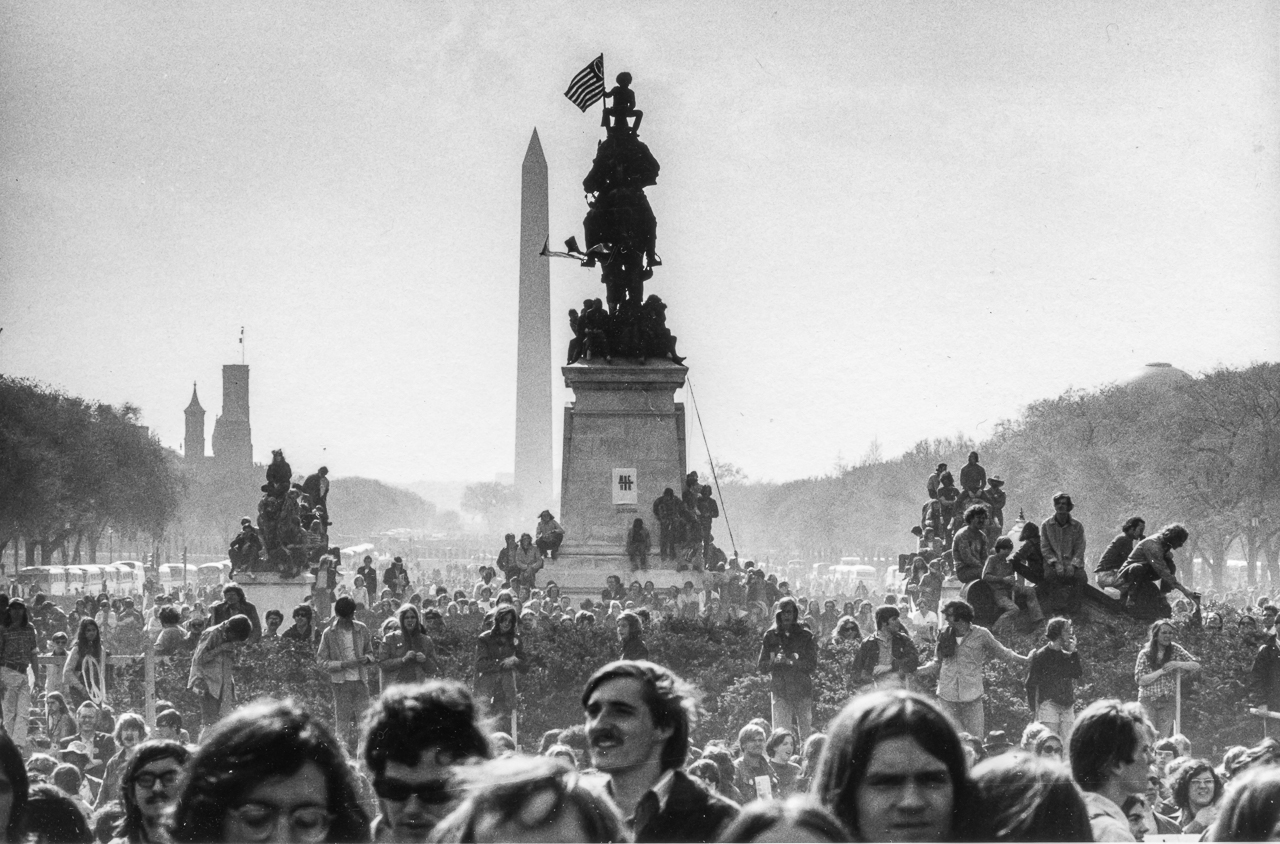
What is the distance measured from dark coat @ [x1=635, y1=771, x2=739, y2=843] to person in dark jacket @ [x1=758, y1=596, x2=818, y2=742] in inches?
374

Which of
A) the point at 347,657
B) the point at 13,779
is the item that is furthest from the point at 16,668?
the point at 13,779

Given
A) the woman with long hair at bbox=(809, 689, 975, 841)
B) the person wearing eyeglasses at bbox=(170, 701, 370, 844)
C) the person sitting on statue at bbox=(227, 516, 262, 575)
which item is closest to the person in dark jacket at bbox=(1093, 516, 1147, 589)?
the woman with long hair at bbox=(809, 689, 975, 841)

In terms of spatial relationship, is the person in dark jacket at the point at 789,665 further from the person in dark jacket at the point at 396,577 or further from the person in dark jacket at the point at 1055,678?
the person in dark jacket at the point at 396,577

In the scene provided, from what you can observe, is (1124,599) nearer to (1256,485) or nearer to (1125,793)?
(1125,793)

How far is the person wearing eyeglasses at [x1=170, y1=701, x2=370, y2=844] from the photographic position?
4.52 metres

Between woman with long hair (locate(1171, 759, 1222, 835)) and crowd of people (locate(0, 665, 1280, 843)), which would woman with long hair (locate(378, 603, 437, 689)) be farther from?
crowd of people (locate(0, 665, 1280, 843))

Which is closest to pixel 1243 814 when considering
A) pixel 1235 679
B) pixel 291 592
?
pixel 1235 679

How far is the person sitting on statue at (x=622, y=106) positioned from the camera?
32875 mm

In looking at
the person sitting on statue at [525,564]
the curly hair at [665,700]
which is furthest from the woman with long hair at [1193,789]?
the person sitting on statue at [525,564]

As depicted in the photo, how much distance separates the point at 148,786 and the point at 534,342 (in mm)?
68085

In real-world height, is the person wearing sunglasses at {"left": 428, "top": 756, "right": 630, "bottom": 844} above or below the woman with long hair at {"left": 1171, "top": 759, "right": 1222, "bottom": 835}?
above

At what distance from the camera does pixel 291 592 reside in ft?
102

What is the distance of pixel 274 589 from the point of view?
3112cm

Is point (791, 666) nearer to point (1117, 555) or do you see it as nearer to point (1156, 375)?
point (1117, 555)
